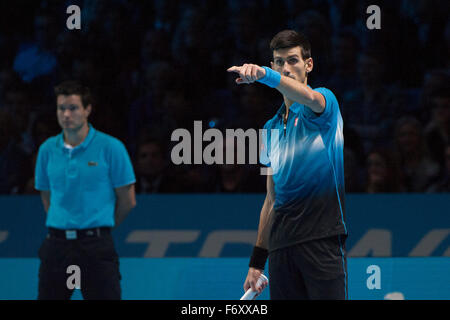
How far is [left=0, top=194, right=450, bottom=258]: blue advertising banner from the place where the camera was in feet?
17.6

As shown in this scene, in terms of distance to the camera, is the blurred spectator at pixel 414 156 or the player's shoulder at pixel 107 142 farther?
the blurred spectator at pixel 414 156

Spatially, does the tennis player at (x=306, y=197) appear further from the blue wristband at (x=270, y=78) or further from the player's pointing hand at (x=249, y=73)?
the player's pointing hand at (x=249, y=73)

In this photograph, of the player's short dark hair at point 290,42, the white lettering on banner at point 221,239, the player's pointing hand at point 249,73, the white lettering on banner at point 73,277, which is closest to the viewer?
Answer: the player's pointing hand at point 249,73

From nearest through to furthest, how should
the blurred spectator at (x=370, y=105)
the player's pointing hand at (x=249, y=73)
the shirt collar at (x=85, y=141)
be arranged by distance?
the player's pointing hand at (x=249, y=73) → the shirt collar at (x=85, y=141) → the blurred spectator at (x=370, y=105)

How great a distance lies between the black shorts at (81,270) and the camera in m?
4.42

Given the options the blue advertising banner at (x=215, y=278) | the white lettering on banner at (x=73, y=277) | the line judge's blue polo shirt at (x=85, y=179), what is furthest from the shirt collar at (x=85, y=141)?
the blue advertising banner at (x=215, y=278)

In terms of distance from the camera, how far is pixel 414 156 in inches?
236

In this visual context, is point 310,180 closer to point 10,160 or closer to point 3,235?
point 3,235

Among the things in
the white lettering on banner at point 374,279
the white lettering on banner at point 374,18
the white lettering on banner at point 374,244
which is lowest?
the white lettering on banner at point 374,279

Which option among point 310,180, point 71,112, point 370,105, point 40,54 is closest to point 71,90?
point 71,112

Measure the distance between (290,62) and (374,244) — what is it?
254 cm

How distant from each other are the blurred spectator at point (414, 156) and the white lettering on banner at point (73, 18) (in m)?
3.11

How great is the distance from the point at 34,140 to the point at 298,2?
2818 mm

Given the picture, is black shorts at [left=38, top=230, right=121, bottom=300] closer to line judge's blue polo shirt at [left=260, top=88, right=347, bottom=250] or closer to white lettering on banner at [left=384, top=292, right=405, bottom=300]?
line judge's blue polo shirt at [left=260, top=88, right=347, bottom=250]
